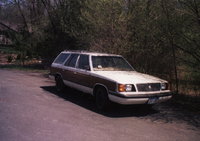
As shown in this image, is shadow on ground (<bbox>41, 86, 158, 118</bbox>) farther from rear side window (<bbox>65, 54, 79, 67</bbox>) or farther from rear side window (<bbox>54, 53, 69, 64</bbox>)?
rear side window (<bbox>54, 53, 69, 64</bbox>)

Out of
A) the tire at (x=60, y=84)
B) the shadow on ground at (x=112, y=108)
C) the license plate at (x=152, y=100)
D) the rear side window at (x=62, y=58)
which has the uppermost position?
the rear side window at (x=62, y=58)

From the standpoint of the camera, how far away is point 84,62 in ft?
25.7

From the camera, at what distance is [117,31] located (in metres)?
10.7

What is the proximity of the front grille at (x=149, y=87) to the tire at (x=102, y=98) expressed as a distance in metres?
0.96

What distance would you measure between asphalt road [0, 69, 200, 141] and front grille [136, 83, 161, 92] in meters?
0.73

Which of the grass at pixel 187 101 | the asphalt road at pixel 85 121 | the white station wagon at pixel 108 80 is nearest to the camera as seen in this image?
the asphalt road at pixel 85 121

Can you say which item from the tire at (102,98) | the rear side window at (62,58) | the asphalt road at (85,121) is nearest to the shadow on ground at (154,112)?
the asphalt road at (85,121)

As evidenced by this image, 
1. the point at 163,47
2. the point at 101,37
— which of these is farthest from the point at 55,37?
the point at 163,47

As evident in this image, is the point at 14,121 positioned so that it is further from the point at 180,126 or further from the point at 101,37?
the point at 101,37

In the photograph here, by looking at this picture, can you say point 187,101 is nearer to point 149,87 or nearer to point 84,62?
point 149,87

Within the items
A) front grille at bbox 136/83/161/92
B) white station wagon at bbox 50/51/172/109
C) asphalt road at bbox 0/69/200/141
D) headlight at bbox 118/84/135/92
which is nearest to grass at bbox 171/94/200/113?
asphalt road at bbox 0/69/200/141

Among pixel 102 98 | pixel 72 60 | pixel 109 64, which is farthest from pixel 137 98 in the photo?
pixel 72 60

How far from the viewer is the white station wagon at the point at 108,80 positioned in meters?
6.17

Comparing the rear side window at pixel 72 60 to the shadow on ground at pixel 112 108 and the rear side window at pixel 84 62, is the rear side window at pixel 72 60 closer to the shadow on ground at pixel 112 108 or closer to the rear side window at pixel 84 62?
the rear side window at pixel 84 62
